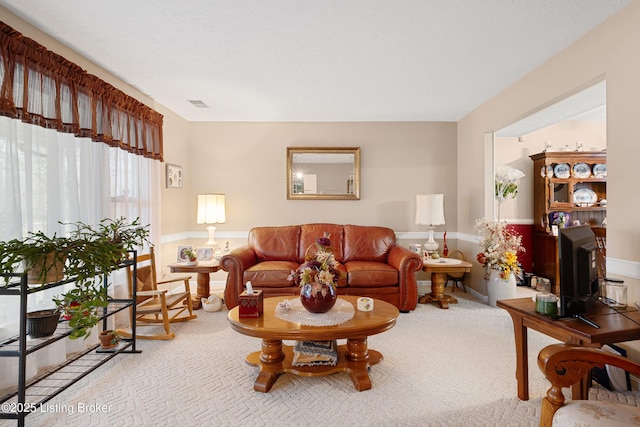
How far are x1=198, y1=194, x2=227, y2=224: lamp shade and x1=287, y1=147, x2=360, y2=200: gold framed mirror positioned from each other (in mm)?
1053

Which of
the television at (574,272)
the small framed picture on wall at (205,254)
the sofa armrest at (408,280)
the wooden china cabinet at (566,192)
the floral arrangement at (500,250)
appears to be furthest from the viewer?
the wooden china cabinet at (566,192)

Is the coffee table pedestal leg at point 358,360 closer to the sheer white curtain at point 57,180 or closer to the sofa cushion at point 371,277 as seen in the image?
the sofa cushion at point 371,277

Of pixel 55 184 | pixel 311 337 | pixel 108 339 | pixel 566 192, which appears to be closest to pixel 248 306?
pixel 311 337

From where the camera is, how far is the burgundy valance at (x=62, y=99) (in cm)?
222

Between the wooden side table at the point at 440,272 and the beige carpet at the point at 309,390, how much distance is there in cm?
104

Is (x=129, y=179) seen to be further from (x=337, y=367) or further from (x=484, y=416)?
(x=484, y=416)

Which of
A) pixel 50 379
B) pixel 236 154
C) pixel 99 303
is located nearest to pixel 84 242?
pixel 99 303

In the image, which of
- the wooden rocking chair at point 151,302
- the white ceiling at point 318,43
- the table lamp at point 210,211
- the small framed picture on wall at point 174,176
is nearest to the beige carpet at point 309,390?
the wooden rocking chair at point 151,302

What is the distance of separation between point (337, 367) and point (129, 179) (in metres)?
2.96

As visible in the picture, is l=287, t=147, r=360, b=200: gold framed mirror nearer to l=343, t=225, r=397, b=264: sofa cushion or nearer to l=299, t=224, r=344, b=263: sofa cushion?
l=299, t=224, r=344, b=263: sofa cushion

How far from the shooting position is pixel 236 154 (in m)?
5.25

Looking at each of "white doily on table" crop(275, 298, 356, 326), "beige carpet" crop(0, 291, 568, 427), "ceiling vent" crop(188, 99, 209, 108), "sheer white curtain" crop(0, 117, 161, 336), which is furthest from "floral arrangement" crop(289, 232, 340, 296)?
"ceiling vent" crop(188, 99, 209, 108)

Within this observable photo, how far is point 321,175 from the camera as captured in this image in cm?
521

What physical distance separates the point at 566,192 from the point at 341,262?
3.77 m
